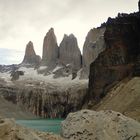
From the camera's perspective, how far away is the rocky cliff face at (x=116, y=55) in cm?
14575

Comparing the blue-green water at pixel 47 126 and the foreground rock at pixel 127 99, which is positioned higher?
the foreground rock at pixel 127 99

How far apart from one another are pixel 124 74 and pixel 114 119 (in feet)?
416

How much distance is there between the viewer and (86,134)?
44.4 ft

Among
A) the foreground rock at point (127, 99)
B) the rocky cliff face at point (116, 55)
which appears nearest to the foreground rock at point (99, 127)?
the foreground rock at point (127, 99)

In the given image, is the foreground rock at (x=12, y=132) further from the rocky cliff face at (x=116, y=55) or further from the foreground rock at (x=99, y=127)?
the rocky cliff face at (x=116, y=55)

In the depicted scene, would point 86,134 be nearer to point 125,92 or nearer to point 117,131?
point 117,131

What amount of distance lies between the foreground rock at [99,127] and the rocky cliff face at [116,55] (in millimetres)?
127265

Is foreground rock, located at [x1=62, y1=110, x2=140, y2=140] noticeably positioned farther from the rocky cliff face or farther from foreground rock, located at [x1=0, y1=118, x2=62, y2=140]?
the rocky cliff face

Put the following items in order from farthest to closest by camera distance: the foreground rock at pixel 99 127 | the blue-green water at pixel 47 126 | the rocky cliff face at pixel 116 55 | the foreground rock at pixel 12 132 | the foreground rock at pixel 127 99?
the rocky cliff face at pixel 116 55
the foreground rock at pixel 127 99
the blue-green water at pixel 47 126
the foreground rock at pixel 99 127
the foreground rock at pixel 12 132

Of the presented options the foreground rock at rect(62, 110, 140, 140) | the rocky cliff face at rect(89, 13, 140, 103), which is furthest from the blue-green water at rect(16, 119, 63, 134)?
the foreground rock at rect(62, 110, 140, 140)

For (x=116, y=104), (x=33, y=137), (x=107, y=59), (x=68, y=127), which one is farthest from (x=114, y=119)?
(x=107, y=59)

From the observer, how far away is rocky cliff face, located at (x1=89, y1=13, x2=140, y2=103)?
146m

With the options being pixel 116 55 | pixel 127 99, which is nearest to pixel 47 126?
pixel 127 99

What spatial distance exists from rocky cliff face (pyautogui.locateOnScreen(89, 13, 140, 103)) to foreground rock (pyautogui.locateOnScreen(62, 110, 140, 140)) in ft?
418
